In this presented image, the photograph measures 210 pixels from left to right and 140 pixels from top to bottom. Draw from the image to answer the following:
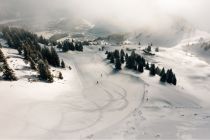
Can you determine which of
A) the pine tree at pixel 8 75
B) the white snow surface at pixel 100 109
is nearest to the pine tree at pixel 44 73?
the white snow surface at pixel 100 109

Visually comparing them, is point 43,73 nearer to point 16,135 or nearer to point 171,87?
point 16,135

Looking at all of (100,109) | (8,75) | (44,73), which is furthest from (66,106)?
(8,75)

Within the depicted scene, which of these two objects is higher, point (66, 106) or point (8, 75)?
point (8, 75)

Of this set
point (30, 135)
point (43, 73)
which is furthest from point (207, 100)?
point (30, 135)

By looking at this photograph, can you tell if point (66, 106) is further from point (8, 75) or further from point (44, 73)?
point (8, 75)

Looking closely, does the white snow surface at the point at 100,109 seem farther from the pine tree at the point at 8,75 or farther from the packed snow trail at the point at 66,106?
the pine tree at the point at 8,75

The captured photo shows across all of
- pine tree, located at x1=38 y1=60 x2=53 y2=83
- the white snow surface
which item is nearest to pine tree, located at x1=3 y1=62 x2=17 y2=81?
the white snow surface

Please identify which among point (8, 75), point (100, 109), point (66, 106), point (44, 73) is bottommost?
point (100, 109)

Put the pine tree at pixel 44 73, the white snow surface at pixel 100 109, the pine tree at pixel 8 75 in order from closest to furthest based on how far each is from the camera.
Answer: the white snow surface at pixel 100 109
the pine tree at pixel 8 75
the pine tree at pixel 44 73
